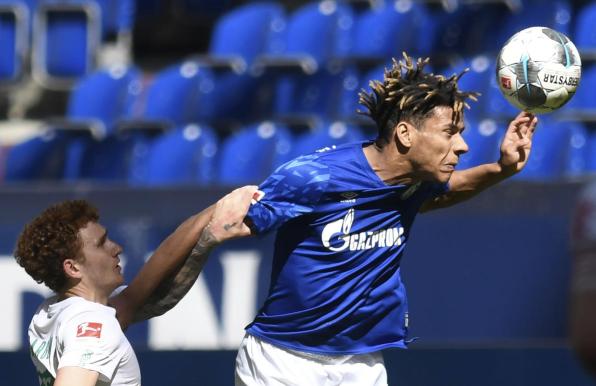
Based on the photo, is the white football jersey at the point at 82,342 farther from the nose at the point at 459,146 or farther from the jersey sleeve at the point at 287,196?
the nose at the point at 459,146

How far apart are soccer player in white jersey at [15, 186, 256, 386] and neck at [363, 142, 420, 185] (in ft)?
1.24

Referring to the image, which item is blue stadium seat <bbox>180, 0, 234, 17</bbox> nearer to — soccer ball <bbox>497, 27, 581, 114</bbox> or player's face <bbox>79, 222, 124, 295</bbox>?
soccer ball <bbox>497, 27, 581, 114</bbox>

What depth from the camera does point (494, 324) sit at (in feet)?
17.3

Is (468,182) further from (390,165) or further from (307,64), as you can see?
(307,64)

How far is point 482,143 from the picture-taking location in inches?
277

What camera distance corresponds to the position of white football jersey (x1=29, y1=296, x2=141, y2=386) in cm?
320

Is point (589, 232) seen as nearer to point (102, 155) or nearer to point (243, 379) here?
point (243, 379)

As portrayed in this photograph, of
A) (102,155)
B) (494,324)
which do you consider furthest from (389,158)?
(102,155)

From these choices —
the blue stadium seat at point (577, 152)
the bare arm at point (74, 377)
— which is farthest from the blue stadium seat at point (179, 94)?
the bare arm at point (74, 377)

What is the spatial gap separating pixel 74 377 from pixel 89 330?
6.3 inches

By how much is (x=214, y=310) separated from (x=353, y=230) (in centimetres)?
214

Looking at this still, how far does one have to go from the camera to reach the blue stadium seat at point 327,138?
7.20 metres

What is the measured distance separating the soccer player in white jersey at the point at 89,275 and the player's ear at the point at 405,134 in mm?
445

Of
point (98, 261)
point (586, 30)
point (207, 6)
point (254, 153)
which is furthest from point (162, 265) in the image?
point (207, 6)
